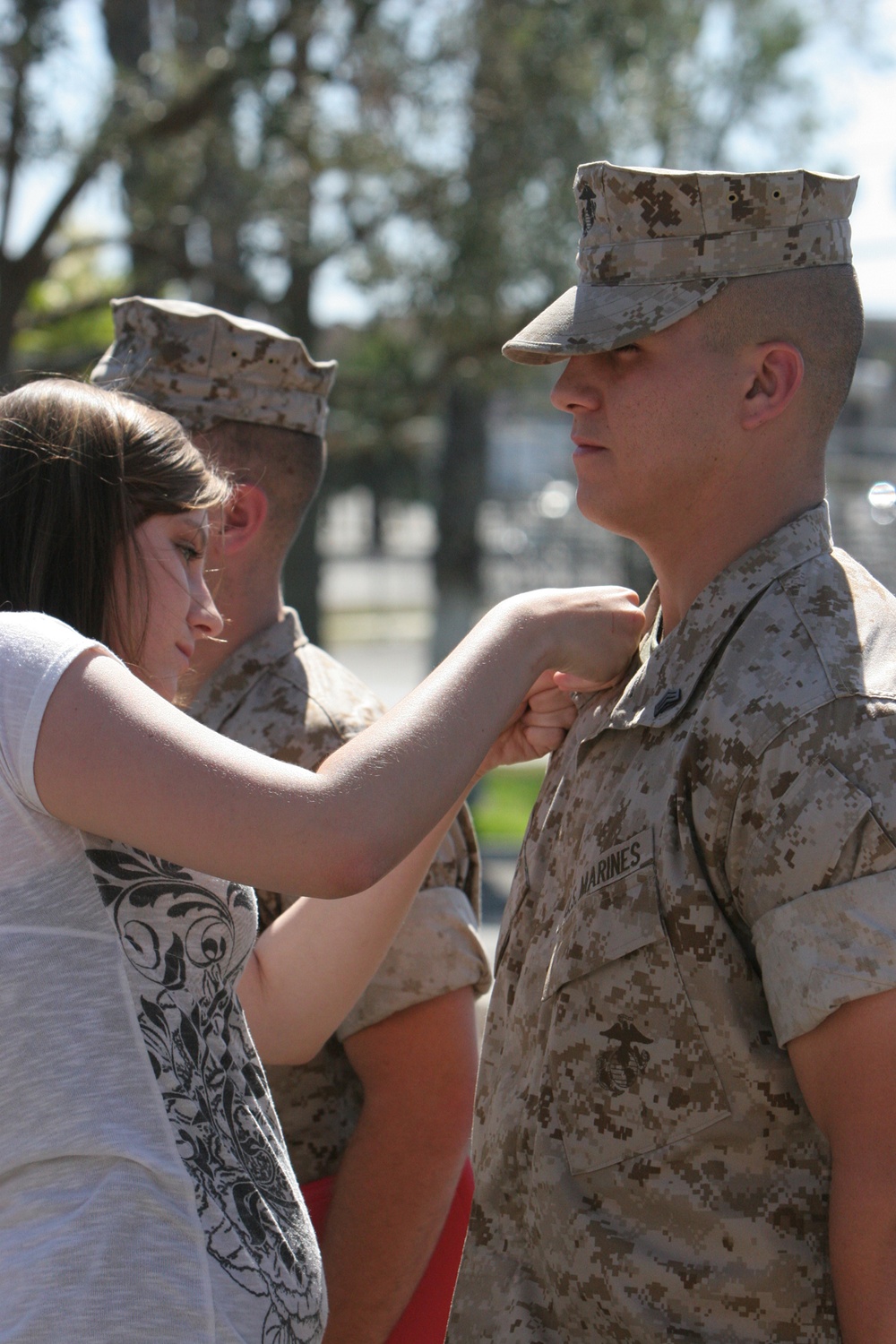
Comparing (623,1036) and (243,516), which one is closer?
(623,1036)

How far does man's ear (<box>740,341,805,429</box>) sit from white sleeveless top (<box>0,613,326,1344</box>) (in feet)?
3.02

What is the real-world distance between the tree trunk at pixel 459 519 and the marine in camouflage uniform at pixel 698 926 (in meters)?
11.6

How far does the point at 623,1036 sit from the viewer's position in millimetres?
1799

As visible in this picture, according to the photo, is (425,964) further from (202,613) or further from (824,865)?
(824,865)

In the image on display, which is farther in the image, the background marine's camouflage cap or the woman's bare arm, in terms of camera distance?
the background marine's camouflage cap

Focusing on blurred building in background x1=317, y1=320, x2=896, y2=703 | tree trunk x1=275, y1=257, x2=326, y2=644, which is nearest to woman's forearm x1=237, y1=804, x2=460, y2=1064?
blurred building in background x1=317, y1=320, x2=896, y2=703

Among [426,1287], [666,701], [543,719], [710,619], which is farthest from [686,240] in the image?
[426,1287]

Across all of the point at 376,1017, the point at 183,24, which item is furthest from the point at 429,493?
the point at 376,1017

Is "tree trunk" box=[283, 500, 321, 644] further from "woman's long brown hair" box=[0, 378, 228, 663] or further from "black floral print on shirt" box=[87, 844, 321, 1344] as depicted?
"black floral print on shirt" box=[87, 844, 321, 1344]

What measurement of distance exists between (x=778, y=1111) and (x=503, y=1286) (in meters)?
0.49

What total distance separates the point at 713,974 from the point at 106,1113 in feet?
2.32

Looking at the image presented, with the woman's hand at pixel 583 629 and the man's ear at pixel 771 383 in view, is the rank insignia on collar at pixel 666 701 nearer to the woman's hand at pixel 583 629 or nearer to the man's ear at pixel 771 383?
the woman's hand at pixel 583 629

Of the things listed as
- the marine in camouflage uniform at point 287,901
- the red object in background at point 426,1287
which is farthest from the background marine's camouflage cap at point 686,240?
the red object in background at point 426,1287

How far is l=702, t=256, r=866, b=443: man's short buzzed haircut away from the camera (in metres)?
1.89
